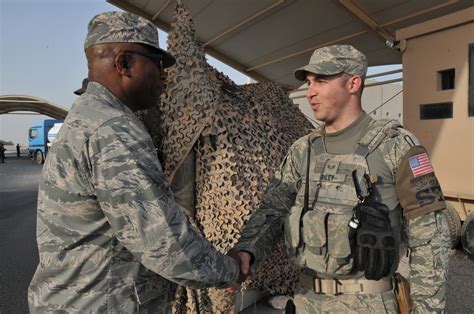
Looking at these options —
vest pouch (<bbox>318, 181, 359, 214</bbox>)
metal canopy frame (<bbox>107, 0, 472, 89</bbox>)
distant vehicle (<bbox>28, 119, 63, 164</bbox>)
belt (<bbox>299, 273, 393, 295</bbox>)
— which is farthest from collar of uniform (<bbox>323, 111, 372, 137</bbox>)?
distant vehicle (<bbox>28, 119, 63, 164</bbox>)

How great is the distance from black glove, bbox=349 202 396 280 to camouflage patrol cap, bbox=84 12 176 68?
3.40 ft

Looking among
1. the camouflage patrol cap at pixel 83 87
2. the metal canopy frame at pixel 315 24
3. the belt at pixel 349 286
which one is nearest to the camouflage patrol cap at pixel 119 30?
the camouflage patrol cap at pixel 83 87

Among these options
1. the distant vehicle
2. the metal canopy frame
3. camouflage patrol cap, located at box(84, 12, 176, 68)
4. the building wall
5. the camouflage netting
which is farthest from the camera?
the distant vehicle

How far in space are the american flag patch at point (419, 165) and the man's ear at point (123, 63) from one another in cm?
116

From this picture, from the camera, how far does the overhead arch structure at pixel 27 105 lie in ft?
85.6

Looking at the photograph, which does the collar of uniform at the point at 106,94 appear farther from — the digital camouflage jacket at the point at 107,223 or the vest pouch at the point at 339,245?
the vest pouch at the point at 339,245

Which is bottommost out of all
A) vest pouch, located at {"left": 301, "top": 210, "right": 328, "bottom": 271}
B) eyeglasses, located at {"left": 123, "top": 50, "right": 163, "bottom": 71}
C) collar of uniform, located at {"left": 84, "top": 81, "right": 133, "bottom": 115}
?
vest pouch, located at {"left": 301, "top": 210, "right": 328, "bottom": 271}

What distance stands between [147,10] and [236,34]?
2.10 metres

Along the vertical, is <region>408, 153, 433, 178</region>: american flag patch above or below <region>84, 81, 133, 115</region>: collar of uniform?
below

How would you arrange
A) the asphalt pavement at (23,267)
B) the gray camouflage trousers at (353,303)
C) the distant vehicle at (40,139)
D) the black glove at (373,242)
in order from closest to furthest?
1. the black glove at (373,242)
2. the gray camouflage trousers at (353,303)
3. the asphalt pavement at (23,267)
4. the distant vehicle at (40,139)

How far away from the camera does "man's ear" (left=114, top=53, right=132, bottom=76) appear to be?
4.41ft

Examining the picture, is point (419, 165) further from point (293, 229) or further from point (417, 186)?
point (293, 229)

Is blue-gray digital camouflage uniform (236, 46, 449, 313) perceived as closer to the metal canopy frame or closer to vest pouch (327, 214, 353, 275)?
vest pouch (327, 214, 353, 275)

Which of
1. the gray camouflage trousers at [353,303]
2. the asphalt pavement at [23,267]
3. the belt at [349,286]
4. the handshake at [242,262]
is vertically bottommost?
the asphalt pavement at [23,267]
